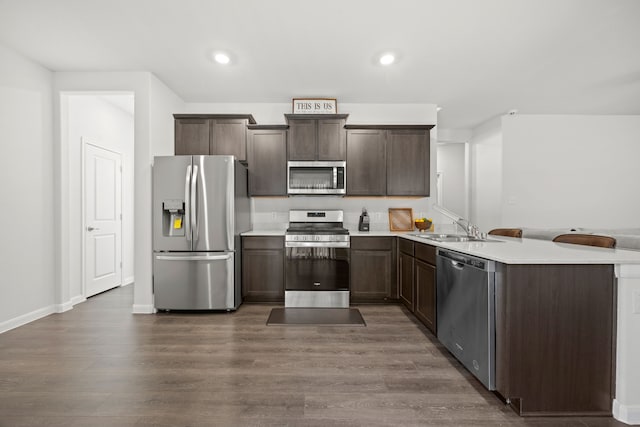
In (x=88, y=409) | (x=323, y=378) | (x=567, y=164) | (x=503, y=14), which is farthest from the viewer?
(x=567, y=164)

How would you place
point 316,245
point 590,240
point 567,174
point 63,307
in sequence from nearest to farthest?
point 590,240 < point 63,307 < point 316,245 < point 567,174

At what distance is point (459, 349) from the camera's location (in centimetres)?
214

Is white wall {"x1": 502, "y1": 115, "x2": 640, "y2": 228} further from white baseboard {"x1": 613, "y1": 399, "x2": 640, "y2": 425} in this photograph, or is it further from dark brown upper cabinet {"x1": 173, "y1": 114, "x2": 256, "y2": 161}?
dark brown upper cabinet {"x1": 173, "y1": 114, "x2": 256, "y2": 161}

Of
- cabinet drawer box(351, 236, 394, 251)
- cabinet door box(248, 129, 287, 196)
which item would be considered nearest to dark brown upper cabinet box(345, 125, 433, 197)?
cabinet drawer box(351, 236, 394, 251)

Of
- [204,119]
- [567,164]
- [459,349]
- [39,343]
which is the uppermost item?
[204,119]

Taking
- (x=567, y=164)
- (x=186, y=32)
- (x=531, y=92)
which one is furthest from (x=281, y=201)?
(x=567, y=164)

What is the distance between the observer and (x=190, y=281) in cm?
340

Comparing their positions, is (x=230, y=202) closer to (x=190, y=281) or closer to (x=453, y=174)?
(x=190, y=281)

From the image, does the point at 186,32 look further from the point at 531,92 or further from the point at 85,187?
the point at 531,92

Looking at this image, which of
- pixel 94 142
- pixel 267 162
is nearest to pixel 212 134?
pixel 267 162

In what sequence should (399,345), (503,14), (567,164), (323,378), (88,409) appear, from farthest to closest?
1. (567,164)
2. (399,345)
3. (503,14)
4. (323,378)
5. (88,409)

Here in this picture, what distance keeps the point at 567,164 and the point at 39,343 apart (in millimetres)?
7422

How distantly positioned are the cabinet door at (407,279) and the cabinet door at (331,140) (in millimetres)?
1568

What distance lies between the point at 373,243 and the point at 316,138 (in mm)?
1600
